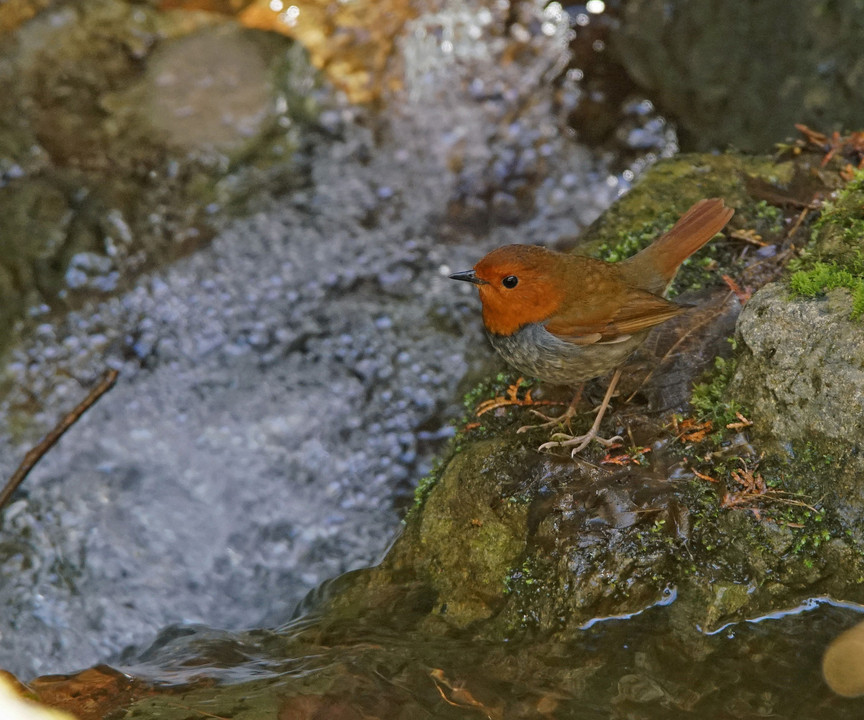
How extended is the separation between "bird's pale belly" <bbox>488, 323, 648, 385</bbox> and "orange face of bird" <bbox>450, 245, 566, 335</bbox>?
0.07m

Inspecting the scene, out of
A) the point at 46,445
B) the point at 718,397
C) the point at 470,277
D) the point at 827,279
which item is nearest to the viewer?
the point at 827,279

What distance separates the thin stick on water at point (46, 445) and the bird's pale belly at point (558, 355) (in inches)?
104

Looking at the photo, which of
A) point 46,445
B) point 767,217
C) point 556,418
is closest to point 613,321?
point 556,418

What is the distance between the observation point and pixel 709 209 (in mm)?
4039

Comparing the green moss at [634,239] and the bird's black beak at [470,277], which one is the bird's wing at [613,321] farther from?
the green moss at [634,239]

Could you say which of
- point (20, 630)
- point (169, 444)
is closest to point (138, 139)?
point (169, 444)

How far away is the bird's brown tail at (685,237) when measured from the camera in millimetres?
4016

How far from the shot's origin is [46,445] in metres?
4.72

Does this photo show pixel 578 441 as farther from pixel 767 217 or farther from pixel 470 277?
pixel 767 217

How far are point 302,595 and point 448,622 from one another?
4.10 ft

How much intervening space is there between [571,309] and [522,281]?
0.27 metres

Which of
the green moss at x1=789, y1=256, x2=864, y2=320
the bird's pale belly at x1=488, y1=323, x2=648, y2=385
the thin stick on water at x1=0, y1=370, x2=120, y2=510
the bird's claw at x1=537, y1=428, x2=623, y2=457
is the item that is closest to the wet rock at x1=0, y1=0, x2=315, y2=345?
the thin stick on water at x1=0, y1=370, x2=120, y2=510

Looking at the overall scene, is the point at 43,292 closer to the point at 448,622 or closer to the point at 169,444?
the point at 169,444

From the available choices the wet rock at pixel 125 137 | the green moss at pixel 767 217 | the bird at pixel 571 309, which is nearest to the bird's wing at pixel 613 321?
the bird at pixel 571 309
